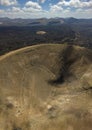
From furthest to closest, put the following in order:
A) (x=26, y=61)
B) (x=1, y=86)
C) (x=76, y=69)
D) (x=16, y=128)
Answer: (x=76, y=69)
(x=26, y=61)
(x=1, y=86)
(x=16, y=128)

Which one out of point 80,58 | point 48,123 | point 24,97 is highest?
point 80,58

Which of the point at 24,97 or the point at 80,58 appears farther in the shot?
the point at 80,58

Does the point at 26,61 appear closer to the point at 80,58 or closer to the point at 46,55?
the point at 46,55

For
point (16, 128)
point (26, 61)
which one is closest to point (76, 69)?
point (26, 61)

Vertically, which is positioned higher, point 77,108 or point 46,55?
point 46,55

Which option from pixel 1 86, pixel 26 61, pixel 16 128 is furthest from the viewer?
pixel 26 61

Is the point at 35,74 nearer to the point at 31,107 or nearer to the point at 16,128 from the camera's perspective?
the point at 31,107
